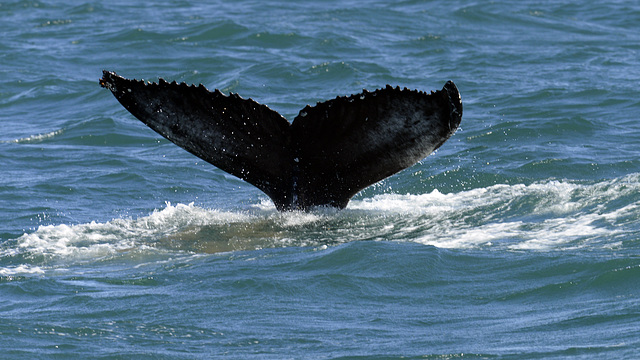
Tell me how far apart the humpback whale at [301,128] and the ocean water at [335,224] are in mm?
582

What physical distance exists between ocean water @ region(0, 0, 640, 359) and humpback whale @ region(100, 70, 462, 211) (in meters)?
0.58

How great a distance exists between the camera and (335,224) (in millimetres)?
8312

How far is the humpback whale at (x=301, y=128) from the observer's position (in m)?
7.18

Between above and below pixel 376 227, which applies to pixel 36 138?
above

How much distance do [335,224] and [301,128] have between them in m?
1.15

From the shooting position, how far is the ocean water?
19.3 feet

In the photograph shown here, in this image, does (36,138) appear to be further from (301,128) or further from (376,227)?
(301,128)

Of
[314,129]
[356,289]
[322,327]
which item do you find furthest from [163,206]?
[322,327]

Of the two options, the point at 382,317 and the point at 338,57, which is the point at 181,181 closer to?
the point at 382,317

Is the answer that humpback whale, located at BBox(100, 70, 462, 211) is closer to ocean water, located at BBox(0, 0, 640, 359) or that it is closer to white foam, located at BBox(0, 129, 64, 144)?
ocean water, located at BBox(0, 0, 640, 359)

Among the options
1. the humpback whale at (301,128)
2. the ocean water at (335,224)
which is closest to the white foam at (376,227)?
the ocean water at (335,224)

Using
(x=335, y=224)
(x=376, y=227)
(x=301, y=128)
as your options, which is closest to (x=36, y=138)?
(x=335, y=224)

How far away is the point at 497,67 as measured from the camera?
56.0ft

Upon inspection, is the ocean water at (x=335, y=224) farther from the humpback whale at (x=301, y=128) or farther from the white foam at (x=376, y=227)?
the humpback whale at (x=301, y=128)
